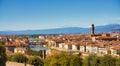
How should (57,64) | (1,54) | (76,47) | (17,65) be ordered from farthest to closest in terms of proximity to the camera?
(76,47), (57,64), (17,65), (1,54)

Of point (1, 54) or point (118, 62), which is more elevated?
point (1, 54)

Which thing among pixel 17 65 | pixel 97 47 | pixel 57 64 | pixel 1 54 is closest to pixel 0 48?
pixel 1 54

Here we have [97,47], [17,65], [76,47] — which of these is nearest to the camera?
[17,65]

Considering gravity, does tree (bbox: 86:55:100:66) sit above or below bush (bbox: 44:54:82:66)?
below

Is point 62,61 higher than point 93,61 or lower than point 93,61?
higher

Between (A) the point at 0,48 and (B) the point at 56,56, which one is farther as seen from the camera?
(B) the point at 56,56

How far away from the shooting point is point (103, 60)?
1822cm

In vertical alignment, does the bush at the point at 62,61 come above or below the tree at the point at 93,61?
above

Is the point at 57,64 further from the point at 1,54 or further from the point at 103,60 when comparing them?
the point at 1,54

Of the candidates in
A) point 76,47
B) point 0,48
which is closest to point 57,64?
point 0,48

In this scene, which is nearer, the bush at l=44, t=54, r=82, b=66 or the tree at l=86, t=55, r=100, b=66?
the bush at l=44, t=54, r=82, b=66

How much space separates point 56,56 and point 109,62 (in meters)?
3.52

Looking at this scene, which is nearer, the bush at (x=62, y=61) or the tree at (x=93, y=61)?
the bush at (x=62, y=61)

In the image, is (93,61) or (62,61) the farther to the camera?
(93,61)
